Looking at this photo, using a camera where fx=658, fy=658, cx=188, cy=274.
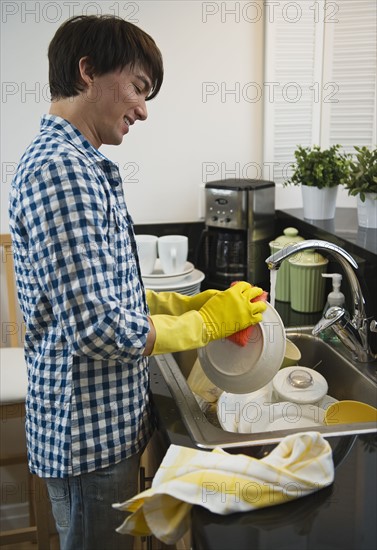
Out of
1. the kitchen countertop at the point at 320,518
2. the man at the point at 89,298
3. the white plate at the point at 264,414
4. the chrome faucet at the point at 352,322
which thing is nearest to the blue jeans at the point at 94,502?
the man at the point at 89,298

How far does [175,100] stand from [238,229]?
1.67ft

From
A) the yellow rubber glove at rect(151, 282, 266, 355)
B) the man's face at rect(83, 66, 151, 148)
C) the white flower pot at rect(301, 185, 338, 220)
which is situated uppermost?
the man's face at rect(83, 66, 151, 148)

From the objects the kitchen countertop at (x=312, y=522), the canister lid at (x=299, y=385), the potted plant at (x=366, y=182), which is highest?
the potted plant at (x=366, y=182)

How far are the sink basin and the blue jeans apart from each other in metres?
0.14

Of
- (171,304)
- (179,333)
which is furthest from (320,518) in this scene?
(171,304)

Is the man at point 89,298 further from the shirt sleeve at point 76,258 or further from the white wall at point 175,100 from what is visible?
the white wall at point 175,100

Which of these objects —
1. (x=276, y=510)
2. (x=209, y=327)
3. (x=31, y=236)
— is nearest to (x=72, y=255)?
(x=31, y=236)

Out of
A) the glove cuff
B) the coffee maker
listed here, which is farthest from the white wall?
the glove cuff

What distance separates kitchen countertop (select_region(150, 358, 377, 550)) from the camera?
0.82 m

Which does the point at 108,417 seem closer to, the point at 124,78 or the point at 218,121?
the point at 124,78

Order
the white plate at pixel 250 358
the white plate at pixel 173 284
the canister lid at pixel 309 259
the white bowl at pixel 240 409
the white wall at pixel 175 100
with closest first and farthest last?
the white plate at pixel 250 358 → the white bowl at pixel 240 409 → the canister lid at pixel 309 259 → the white plate at pixel 173 284 → the white wall at pixel 175 100

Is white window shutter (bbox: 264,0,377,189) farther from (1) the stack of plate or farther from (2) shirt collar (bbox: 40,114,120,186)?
(2) shirt collar (bbox: 40,114,120,186)

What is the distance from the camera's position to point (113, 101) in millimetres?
1115

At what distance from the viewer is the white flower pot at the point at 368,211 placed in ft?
5.56
